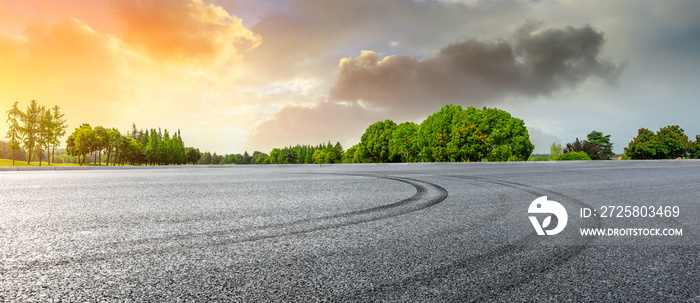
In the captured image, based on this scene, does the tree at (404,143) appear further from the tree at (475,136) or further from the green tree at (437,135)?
the tree at (475,136)

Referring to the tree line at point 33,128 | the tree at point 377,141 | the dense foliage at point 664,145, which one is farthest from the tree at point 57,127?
the dense foliage at point 664,145

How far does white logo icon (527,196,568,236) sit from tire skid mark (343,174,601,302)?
2.22 ft

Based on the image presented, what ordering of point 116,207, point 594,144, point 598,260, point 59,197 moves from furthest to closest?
point 594,144, point 59,197, point 116,207, point 598,260

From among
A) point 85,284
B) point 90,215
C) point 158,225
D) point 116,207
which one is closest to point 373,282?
point 85,284

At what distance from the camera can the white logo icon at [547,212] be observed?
484 centimetres

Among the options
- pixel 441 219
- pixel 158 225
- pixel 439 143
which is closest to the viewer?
pixel 158 225

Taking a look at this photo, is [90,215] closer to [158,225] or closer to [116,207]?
[116,207]

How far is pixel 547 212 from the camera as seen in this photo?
6.40 metres

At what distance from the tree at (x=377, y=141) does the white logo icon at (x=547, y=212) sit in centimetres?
6273

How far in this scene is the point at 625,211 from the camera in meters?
6.44

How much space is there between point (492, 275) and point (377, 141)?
71360 mm

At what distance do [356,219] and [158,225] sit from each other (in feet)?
9.45

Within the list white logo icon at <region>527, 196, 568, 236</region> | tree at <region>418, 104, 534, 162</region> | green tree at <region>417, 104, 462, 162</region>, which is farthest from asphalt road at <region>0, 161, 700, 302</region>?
green tree at <region>417, 104, 462, 162</region>

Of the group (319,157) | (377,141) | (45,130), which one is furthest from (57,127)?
(319,157)
